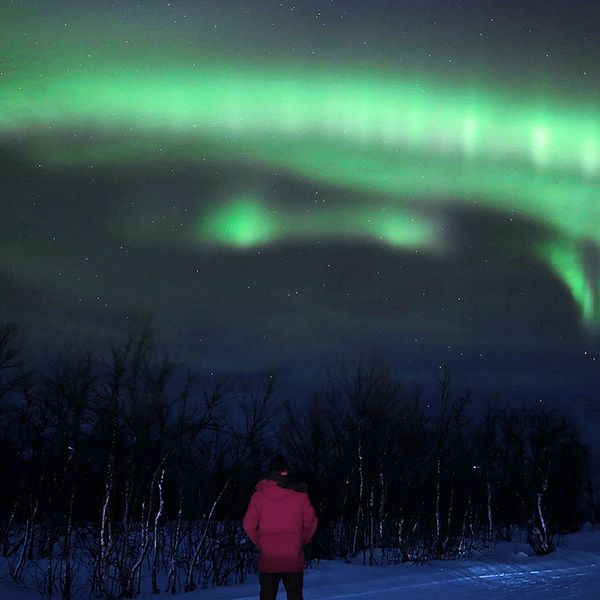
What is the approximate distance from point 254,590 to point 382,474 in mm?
22352

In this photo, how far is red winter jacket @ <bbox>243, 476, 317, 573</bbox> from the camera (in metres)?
8.18

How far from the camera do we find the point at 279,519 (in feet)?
26.8

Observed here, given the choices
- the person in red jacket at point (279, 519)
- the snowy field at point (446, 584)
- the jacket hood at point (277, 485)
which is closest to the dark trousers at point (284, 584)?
the person in red jacket at point (279, 519)

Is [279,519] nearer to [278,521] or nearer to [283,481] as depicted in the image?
[278,521]

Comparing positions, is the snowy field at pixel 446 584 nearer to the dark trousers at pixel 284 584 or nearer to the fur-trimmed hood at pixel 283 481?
the dark trousers at pixel 284 584

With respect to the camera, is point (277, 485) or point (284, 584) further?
point (284, 584)

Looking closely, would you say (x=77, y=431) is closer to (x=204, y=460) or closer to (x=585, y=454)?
(x=204, y=460)

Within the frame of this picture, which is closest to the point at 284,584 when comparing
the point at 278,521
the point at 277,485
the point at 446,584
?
the point at 278,521

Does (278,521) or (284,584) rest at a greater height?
(278,521)

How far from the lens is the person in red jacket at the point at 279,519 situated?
818cm

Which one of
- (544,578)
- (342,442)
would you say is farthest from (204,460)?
(342,442)

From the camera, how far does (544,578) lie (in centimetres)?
2003

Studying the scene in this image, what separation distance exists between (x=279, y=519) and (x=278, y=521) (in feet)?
0.07

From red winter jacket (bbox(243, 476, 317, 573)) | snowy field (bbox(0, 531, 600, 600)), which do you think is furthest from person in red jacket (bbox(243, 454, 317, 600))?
snowy field (bbox(0, 531, 600, 600))
